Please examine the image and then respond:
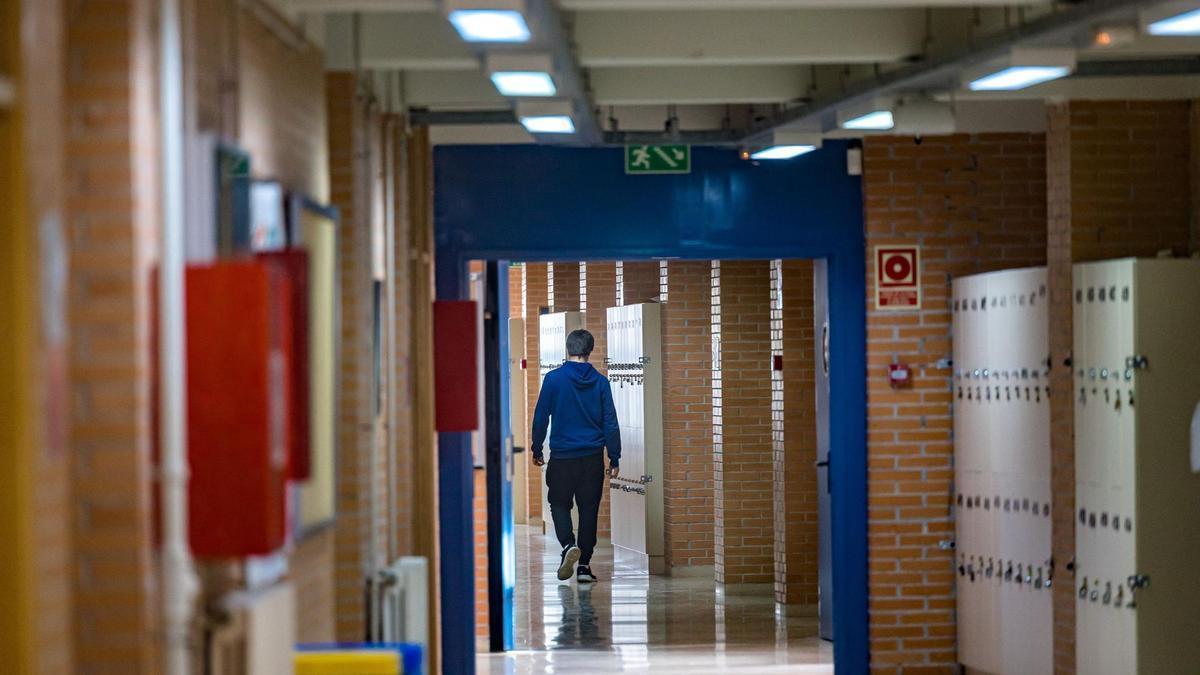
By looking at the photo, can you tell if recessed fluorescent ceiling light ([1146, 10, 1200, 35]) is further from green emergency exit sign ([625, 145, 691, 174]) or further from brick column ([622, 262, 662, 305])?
brick column ([622, 262, 662, 305])

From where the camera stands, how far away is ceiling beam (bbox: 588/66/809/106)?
6906mm

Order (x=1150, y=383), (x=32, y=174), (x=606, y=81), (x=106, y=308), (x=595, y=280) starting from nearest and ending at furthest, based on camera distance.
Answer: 1. (x=32, y=174)
2. (x=106, y=308)
3. (x=1150, y=383)
4. (x=606, y=81)
5. (x=595, y=280)

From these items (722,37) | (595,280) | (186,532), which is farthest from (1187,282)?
(595,280)

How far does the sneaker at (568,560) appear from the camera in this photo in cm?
1152

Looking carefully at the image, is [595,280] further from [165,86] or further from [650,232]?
[165,86]

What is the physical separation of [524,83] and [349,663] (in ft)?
6.92

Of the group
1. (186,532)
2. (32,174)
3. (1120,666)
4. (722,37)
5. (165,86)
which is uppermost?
(722,37)

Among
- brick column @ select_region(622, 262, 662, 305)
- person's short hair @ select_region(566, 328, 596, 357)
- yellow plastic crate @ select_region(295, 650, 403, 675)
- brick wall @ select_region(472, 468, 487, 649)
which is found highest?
brick column @ select_region(622, 262, 662, 305)

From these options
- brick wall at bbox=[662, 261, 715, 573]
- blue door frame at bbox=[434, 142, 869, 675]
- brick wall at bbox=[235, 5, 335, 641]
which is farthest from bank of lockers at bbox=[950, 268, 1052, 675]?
brick wall at bbox=[662, 261, 715, 573]

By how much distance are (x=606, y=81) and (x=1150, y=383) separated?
259 centimetres

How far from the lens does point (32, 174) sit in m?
2.98

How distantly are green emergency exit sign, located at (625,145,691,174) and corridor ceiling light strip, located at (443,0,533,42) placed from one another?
3.75 meters

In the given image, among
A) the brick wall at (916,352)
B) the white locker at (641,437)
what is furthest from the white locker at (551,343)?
the brick wall at (916,352)

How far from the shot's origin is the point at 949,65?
5.39 metres
